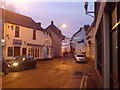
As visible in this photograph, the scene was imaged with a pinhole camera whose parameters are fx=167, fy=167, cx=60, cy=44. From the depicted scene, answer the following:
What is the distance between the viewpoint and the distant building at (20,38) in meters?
24.2

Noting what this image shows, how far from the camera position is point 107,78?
6.45m

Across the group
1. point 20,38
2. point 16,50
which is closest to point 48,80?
point 16,50

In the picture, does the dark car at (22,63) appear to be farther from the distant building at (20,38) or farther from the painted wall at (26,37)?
the painted wall at (26,37)

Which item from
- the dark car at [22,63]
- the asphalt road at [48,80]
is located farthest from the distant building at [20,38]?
the asphalt road at [48,80]

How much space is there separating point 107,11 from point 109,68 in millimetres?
2172

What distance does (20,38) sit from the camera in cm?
2730

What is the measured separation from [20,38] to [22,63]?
1058 centimetres

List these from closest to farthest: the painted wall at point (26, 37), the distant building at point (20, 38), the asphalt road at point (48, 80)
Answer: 1. the asphalt road at point (48, 80)
2. the painted wall at point (26, 37)
3. the distant building at point (20, 38)

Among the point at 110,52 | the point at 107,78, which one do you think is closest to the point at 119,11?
the point at 110,52

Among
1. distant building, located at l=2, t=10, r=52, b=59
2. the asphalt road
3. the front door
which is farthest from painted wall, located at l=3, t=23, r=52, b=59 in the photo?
the asphalt road

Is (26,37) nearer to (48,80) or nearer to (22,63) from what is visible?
(22,63)

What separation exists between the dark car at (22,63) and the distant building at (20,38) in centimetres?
560

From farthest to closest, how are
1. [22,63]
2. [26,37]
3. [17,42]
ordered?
[26,37]
[17,42]
[22,63]

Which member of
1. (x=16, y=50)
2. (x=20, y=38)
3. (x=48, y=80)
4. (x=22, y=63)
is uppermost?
(x=20, y=38)
